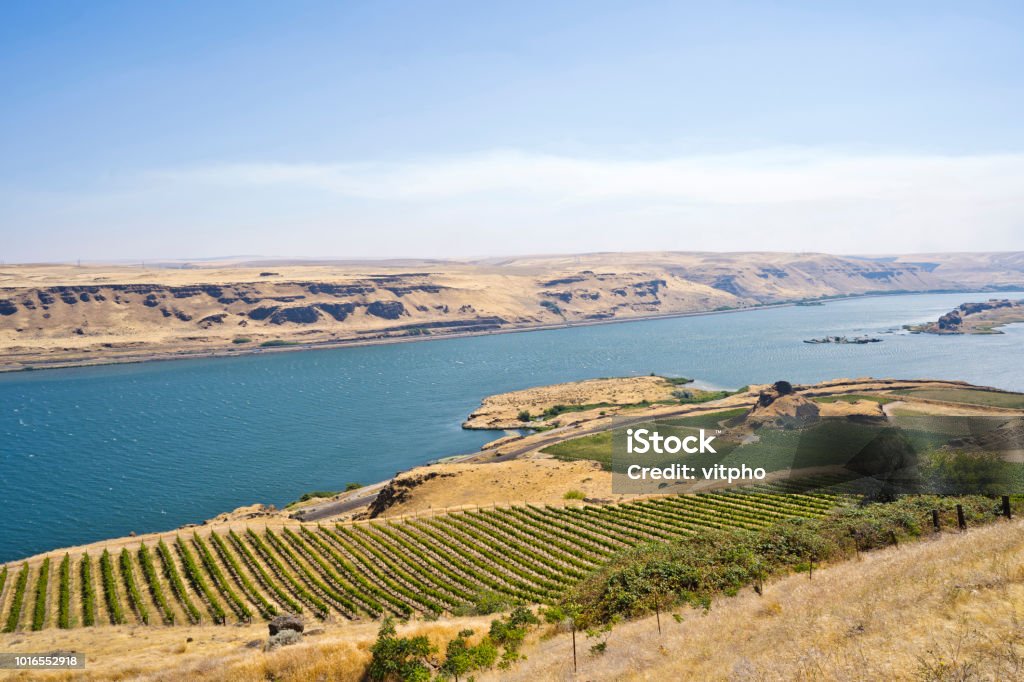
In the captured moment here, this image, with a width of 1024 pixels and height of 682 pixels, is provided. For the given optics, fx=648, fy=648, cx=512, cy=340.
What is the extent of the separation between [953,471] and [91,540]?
76634 millimetres

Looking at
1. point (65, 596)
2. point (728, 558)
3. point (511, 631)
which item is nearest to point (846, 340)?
point (728, 558)

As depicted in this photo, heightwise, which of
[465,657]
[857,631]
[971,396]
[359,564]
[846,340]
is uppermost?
[857,631]

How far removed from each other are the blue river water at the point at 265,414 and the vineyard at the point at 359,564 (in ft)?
78.1

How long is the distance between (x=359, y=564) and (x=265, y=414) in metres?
86.9

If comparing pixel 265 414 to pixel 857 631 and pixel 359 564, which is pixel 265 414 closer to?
pixel 359 564

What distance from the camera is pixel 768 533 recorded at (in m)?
32.7

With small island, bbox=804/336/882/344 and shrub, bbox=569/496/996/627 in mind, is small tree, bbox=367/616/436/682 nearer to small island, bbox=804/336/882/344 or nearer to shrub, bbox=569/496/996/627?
shrub, bbox=569/496/996/627

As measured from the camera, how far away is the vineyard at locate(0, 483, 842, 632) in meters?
41.0

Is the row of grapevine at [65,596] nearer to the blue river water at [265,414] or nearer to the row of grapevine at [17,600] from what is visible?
the row of grapevine at [17,600]

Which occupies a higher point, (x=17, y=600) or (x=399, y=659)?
(x=399, y=659)

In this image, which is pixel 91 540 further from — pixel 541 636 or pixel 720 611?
pixel 720 611

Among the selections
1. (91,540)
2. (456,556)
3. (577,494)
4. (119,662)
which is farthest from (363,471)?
(119,662)

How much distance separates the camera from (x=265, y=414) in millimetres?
126125

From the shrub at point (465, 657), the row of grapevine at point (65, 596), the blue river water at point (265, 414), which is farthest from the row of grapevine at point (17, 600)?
the shrub at point (465, 657)
